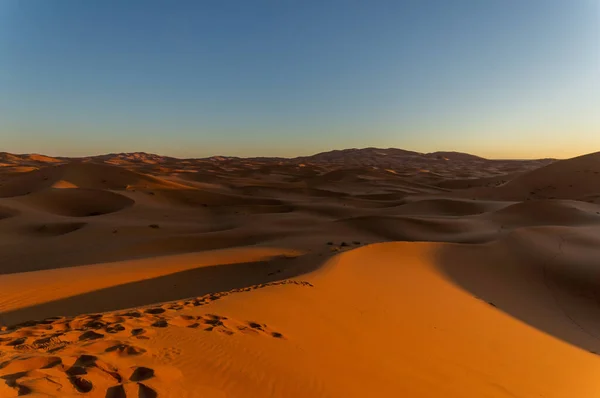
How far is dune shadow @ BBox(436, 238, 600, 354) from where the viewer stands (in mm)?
7512

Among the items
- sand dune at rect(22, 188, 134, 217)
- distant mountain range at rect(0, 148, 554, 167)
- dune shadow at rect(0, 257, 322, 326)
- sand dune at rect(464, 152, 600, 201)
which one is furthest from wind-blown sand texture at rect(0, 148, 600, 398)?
distant mountain range at rect(0, 148, 554, 167)

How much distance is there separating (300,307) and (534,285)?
740 centimetres

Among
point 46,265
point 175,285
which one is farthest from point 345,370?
point 46,265

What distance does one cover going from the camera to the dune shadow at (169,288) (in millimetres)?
6254

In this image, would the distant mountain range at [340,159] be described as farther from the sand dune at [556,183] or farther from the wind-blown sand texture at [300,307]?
the wind-blown sand texture at [300,307]

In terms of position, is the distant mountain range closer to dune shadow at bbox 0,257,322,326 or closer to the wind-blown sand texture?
the wind-blown sand texture

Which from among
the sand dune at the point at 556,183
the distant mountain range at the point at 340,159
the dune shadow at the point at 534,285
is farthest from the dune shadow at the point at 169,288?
the distant mountain range at the point at 340,159

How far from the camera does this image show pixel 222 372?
3457 millimetres

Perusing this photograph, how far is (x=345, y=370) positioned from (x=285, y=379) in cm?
76

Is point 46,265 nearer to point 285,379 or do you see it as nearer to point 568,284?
point 285,379

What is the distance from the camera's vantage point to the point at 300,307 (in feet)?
19.0

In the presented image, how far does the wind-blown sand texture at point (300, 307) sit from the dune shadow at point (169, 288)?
5 cm

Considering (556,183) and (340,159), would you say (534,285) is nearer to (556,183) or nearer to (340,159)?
(556,183)

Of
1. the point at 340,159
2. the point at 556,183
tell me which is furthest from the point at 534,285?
the point at 340,159
